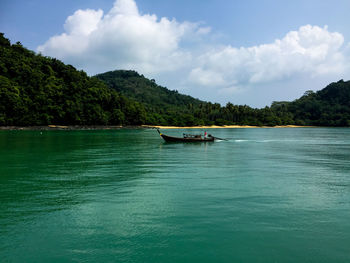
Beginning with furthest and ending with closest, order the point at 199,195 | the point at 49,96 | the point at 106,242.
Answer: the point at 49,96, the point at 199,195, the point at 106,242

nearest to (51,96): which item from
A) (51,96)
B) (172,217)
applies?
(51,96)

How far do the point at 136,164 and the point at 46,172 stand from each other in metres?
7.99

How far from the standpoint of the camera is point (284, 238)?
30.7 ft

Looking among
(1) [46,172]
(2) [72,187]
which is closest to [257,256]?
(2) [72,187]

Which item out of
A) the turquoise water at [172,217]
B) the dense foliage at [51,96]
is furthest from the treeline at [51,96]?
the turquoise water at [172,217]

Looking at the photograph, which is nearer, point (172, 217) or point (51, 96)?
point (172, 217)

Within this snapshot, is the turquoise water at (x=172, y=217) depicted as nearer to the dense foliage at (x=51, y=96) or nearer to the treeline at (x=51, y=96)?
the treeline at (x=51, y=96)

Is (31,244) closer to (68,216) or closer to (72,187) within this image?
(68,216)

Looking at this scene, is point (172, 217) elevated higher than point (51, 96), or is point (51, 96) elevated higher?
point (51, 96)

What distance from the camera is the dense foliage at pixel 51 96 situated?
342 ft

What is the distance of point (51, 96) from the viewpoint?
122812mm

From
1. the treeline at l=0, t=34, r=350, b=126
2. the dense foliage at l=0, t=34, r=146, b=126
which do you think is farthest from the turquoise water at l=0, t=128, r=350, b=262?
the dense foliage at l=0, t=34, r=146, b=126

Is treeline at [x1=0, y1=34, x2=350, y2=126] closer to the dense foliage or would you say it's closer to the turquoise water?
the dense foliage

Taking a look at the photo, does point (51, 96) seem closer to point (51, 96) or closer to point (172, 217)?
point (51, 96)
